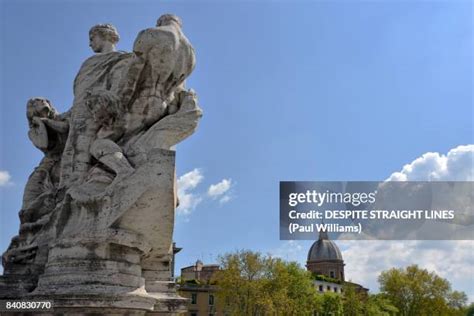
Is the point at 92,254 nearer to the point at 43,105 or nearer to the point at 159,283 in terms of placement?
the point at 159,283

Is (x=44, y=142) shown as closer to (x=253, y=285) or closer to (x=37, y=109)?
(x=37, y=109)

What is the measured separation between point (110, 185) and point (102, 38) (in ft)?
9.72

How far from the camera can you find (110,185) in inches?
269

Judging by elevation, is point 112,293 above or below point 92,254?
below

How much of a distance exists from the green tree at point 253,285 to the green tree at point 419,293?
42.5ft

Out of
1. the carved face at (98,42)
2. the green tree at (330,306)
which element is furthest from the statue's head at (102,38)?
the green tree at (330,306)

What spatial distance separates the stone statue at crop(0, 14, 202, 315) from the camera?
6426 millimetres

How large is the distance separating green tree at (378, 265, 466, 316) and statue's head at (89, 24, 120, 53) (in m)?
43.6

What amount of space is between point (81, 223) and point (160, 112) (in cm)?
191

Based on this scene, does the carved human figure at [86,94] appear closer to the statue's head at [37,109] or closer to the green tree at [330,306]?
the statue's head at [37,109]

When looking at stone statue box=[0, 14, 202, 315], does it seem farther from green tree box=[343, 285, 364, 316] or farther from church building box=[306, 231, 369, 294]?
church building box=[306, 231, 369, 294]

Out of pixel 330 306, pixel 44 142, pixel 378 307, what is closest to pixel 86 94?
pixel 44 142

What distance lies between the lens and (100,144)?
23.7ft

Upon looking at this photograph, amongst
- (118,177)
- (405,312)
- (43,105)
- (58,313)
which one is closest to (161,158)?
(118,177)
